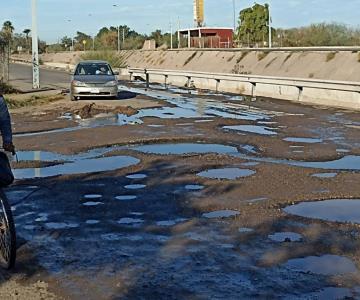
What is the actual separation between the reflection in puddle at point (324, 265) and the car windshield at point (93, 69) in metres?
23.6

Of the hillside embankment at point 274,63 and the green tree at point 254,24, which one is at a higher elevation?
the green tree at point 254,24

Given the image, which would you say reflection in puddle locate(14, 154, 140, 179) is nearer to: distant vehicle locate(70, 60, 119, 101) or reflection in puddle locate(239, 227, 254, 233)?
reflection in puddle locate(239, 227, 254, 233)

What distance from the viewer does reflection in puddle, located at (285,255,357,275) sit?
6.55m

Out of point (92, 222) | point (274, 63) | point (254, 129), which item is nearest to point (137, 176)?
point (92, 222)

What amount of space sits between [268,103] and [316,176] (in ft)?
55.3

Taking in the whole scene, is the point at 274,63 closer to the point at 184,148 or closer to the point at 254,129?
the point at 254,129

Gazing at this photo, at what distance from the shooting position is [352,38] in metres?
67.4

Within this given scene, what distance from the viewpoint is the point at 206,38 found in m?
95.6

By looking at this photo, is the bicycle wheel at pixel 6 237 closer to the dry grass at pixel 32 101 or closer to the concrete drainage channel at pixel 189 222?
the concrete drainage channel at pixel 189 222

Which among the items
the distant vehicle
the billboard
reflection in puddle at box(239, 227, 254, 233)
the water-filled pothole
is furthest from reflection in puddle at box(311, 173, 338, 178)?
the billboard

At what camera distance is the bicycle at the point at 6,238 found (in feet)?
22.1

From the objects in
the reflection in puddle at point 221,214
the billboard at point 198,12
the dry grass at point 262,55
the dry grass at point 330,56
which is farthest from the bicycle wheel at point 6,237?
the billboard at point 198,12

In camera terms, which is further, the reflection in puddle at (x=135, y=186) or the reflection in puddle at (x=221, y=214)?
the reflection in puddle at (x=135, y=186)

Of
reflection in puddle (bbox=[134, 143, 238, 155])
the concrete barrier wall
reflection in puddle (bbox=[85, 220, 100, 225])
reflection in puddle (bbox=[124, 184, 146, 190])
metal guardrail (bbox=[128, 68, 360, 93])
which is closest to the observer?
reflection in puddle (bbox=[85, 220, 100, 225])
